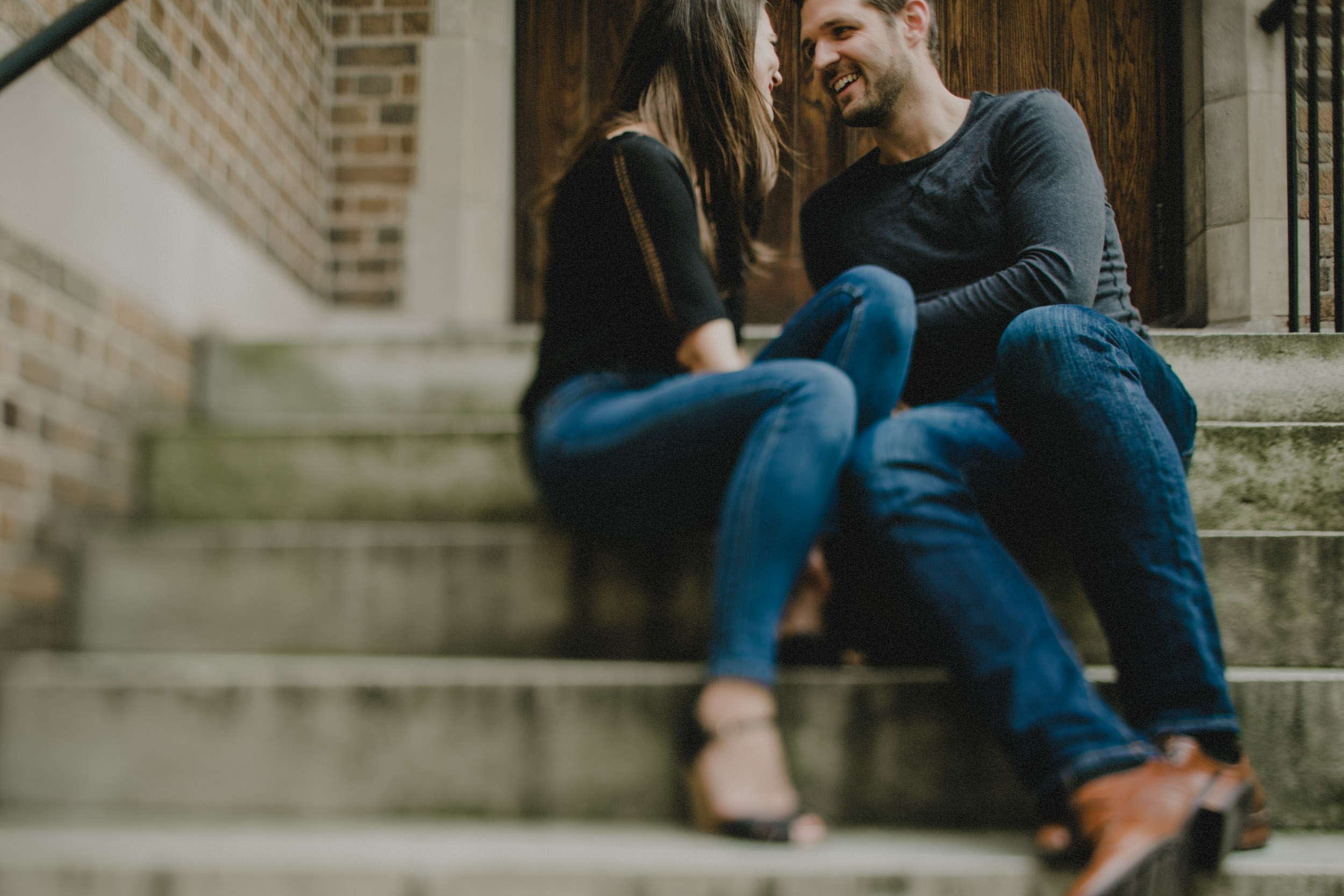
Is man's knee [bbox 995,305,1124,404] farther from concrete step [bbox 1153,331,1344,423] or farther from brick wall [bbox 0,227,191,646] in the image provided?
brick wall [bbox 0,227,191,646]

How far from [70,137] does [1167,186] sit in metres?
3.09

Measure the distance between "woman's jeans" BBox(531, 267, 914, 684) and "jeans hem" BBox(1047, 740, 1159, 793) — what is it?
340mm

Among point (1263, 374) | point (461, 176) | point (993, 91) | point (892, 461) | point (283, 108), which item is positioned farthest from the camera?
point (461, 176)

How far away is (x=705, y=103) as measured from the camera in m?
1.37

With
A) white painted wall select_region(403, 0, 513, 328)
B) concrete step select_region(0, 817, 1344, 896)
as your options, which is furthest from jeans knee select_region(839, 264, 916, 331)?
white painted wall select_region(403, 0, 513, 328)

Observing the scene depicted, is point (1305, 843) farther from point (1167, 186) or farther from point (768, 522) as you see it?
point (1167, 186)

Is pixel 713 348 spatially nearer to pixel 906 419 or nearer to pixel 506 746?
pixel 906 419

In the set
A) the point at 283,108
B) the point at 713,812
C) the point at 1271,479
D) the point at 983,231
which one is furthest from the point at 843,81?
the point at 283,108

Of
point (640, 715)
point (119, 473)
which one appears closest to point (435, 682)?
A: point (640, 715)

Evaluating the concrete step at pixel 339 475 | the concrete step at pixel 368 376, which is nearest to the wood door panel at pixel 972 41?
the concrete step at pixel 339 475

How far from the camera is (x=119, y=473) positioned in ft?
5.62

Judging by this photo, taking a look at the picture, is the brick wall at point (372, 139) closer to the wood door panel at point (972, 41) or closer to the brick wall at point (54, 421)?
the brick wall at point (54, 421)

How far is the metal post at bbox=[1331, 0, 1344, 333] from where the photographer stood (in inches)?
82.4

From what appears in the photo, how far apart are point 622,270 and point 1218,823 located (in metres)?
1.01
